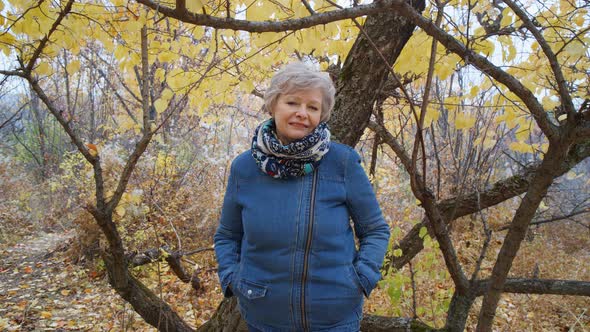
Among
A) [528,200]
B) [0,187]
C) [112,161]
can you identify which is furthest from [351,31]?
[0,187]

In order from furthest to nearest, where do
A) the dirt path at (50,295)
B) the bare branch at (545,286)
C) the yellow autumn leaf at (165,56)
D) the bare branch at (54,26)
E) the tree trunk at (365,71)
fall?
1. the dirt path at (50,295)
2. the yellow autumn leaf at (165,56)
3. the bare branch at (545,286)
4. the tree trunk at (365,71)
5. the bare branch at (54,26)

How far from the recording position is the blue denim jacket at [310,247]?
1411 mm

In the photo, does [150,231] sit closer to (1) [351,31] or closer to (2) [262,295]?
(1) [351,31]

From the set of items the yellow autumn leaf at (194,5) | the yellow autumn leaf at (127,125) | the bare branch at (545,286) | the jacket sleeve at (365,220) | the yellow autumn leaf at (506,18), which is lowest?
the bare branch at (545,286)

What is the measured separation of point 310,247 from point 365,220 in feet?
0.85

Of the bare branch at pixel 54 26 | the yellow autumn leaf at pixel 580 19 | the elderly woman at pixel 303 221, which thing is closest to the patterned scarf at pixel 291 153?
the elderly woman at pixel 303 221

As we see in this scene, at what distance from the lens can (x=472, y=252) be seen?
6.55 metres

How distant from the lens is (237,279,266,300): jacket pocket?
1.45m

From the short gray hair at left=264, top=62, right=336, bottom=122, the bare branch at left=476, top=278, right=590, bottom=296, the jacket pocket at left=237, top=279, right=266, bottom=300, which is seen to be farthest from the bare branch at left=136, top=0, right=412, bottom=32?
the bare branch at left=476, top=278, right=590, bottom=296

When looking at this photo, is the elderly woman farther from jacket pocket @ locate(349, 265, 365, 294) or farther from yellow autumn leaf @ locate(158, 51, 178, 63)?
yellow autumn leaf @ locate(158, 51, 178, 63)

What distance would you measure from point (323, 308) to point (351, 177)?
1.63 feet

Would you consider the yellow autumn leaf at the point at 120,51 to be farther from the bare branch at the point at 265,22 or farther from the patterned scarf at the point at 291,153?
the patterned scarf at the point at 291,153

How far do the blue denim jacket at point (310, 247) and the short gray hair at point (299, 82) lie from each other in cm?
22

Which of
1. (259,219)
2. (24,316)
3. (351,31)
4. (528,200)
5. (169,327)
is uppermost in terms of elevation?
(351,31)
